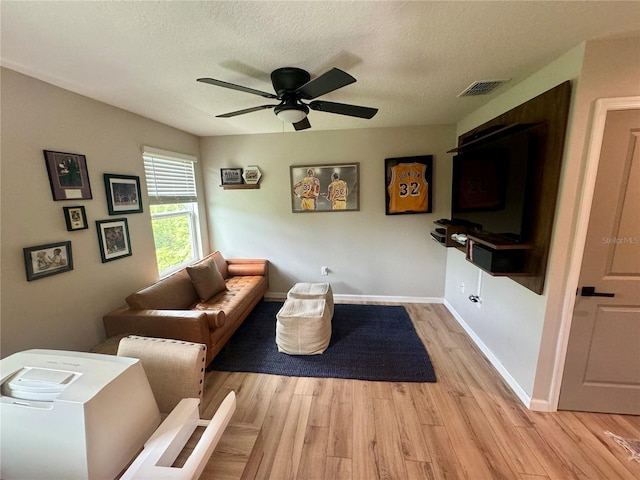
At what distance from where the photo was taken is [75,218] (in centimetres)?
209

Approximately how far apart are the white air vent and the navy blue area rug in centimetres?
244

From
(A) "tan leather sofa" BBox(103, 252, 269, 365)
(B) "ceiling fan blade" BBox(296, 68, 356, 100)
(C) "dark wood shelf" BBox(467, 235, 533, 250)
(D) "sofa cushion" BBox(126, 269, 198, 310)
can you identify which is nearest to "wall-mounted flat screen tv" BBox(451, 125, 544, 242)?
(C) "dark wood shelf" BBox(467, 235, 533, 250)

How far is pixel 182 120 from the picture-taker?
117 inches

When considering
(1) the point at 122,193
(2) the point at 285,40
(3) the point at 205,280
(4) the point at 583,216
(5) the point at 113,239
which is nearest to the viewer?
(2) the point at 285,40

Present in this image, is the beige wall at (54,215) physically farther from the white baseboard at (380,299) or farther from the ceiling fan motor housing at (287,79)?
the white baseboard at (380,299)

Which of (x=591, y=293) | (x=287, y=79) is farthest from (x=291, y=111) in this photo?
(x=591, y=293)

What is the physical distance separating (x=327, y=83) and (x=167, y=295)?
242 cm

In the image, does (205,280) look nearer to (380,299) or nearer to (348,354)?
(348,354)

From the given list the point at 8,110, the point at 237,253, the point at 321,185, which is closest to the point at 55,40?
the point at 8,110

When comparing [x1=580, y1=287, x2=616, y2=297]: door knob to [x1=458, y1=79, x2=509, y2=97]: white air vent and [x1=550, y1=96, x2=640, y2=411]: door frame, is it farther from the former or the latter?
[x1=458, y1=79, x2=509, y2=97]: white air vent

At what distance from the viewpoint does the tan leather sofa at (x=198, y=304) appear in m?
2.17

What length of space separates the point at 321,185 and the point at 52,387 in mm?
3280

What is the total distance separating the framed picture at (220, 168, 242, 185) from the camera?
147 inches

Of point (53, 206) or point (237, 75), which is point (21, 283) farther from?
point (237, 75)
